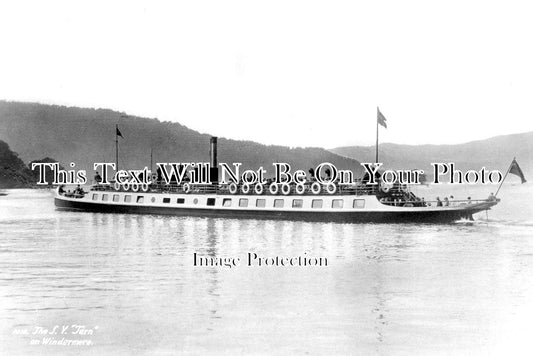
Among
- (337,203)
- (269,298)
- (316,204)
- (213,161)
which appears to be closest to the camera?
(269,298)

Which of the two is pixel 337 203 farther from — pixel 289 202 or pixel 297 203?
pixel 289 202

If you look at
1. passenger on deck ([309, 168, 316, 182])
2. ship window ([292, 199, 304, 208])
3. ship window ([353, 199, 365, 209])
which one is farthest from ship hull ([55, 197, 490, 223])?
passenger on deck ([309, 168, 316, 182])

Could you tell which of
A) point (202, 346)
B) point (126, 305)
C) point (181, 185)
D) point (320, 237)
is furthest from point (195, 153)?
point (202, 346)

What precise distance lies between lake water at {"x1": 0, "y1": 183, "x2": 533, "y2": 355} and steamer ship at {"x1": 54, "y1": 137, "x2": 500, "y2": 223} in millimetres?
9044

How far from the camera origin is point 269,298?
1530 cm

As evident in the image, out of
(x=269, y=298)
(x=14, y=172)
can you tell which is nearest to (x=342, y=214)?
(x=269, y=298)

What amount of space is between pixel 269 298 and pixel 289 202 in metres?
27.1

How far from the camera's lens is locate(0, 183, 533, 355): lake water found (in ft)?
38.3

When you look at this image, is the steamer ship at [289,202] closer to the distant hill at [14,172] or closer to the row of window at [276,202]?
the row of window at [276,202]

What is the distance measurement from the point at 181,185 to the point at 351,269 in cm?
2993

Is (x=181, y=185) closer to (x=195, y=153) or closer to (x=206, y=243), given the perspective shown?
(x=195, y=153)

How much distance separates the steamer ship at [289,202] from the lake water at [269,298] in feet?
29.7

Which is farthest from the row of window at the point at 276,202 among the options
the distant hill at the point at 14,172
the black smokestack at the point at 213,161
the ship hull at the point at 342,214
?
the distant hill at the point at 14,172

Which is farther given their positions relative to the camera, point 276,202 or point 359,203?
point 276,202
